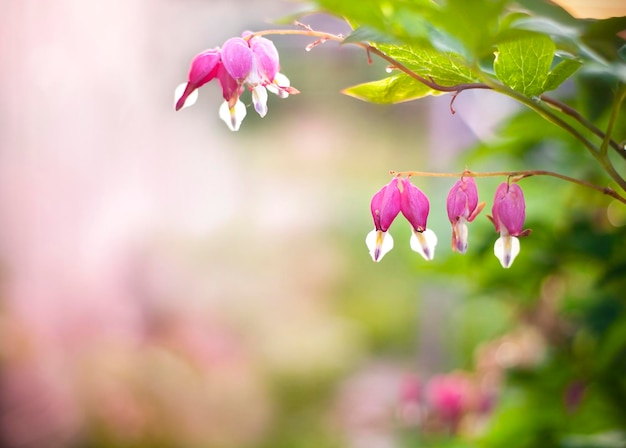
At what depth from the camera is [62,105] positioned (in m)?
2.46

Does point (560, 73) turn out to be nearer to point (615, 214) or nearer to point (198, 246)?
point (615, 214)

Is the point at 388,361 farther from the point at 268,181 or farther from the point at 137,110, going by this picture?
the point at 137,110

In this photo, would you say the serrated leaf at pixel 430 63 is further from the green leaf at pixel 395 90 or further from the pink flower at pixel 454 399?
the pink flower at pixel 454 399

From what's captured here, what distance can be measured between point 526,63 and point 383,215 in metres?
0.14

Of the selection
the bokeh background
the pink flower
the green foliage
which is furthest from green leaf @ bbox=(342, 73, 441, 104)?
the bokeh background

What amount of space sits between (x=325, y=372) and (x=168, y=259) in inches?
29.0

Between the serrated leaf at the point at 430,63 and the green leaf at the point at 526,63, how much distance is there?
2 centimetres

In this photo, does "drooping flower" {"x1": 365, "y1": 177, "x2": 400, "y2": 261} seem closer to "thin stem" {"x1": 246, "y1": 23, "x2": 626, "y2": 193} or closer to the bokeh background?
"thin stem" {"x1": 246, "y1": 23, "x2": 626, "y2": 193}

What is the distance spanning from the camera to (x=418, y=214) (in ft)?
1.53

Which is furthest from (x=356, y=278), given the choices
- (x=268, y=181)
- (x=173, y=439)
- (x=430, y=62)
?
(x=430, y=62)

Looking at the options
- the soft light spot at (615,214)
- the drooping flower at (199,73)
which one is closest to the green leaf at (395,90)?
the drooping flower at (199,73)

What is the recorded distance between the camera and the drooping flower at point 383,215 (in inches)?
18.7

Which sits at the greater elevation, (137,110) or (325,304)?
(137,110)

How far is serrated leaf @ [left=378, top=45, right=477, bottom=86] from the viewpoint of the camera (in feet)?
1.37
